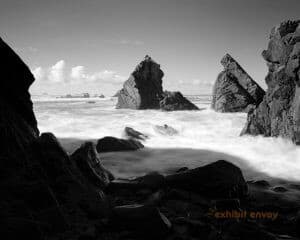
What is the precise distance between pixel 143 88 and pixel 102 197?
53748 millimetres

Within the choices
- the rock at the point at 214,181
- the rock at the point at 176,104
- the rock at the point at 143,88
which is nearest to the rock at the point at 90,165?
the rock at the point at 214,181

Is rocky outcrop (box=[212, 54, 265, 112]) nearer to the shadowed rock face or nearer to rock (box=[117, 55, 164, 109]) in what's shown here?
rock (box=[117, 55, 164, 109])

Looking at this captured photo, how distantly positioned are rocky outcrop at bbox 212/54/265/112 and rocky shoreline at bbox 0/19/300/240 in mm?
32884

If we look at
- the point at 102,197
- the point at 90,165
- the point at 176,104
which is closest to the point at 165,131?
the point at 90,165

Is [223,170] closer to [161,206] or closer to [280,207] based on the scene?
[280,207]

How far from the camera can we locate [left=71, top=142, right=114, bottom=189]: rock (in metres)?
8.35

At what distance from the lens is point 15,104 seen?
7.65 m

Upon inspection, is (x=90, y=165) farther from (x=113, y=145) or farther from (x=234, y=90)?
(x=234, y=90)

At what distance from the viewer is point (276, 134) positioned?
2033 cm

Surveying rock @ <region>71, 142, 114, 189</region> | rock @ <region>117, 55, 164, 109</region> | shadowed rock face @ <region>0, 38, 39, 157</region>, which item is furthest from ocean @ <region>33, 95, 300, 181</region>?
rock @ <region>117, 55, 164, 109</region>

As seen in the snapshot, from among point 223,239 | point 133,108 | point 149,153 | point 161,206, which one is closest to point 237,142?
point 149,153

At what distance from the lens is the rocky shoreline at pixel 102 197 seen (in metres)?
5.29

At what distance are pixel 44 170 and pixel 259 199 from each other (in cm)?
632

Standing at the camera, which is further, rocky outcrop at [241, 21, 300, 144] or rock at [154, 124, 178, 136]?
rock at [154, 124, 178, 136]
